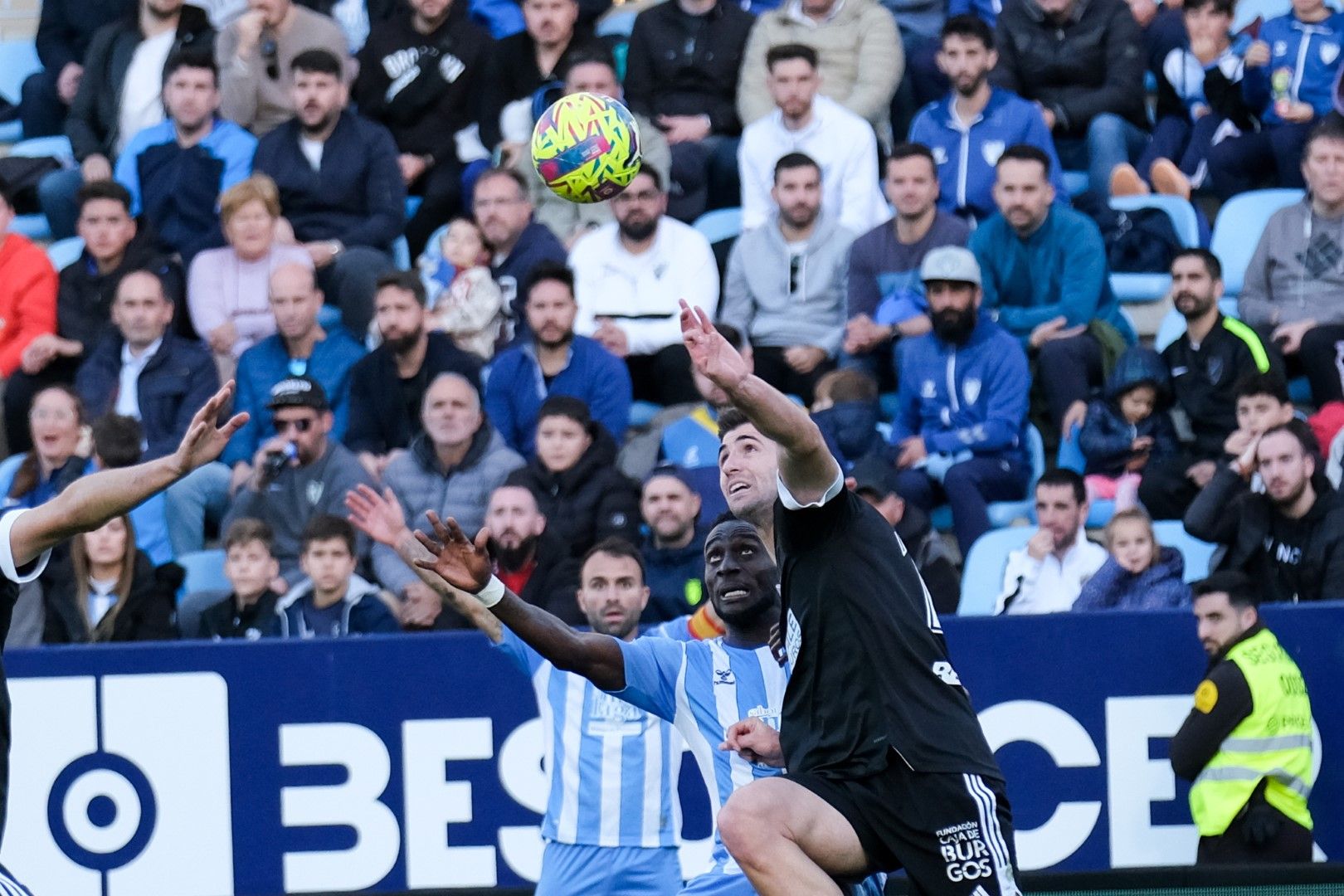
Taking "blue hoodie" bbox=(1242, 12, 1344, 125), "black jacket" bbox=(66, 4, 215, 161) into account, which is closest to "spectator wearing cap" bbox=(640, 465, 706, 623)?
"blue hoodie" bbox=(1242, 12, 1344, 125)

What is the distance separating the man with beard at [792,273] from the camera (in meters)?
11.0

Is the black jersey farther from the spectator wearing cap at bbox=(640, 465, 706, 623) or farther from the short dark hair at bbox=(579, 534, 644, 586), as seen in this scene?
the spectator wearing cap at bbox=(640, 465, 706, 623)

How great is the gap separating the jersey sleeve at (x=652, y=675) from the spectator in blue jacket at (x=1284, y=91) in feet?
20.7

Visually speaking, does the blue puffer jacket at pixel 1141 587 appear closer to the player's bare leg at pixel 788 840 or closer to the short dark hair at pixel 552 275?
the short dark hair at pixel 552 275

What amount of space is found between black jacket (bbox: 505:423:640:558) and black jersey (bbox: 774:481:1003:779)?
3.88 metres

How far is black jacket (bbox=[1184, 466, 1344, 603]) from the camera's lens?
9242mm

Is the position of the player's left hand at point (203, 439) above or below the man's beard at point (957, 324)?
below

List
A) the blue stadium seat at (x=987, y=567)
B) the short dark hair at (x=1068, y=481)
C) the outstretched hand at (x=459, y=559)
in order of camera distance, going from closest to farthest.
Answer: the outstretched hand at (x=459, y=559)
the short dark hair at (x=1068, y=481)
the blue stadium seat at (x=987, y=567)

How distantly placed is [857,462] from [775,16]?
11.1ft

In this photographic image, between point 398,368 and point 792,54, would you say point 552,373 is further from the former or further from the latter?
point 792,54

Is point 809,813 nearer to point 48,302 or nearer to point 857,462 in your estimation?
point 857,462

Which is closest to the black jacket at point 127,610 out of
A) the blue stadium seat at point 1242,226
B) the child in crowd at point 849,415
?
the child in crowd at point 849,415

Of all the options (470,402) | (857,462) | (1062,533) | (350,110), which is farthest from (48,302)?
(1062,533)

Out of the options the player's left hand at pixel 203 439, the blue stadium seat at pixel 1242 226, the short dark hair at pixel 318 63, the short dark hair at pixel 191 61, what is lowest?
the player's left hand at pixel 203 439
